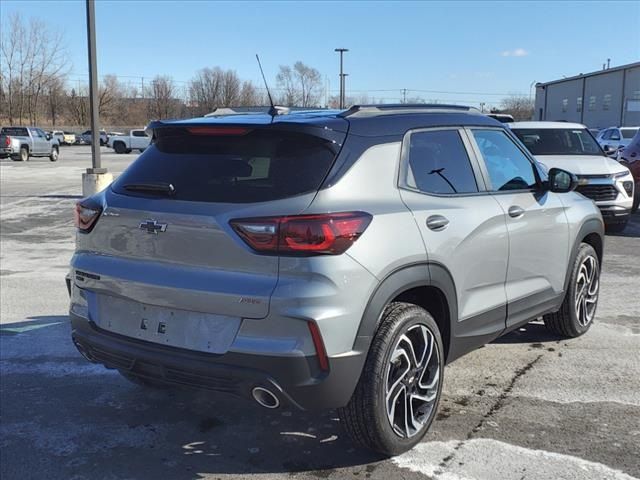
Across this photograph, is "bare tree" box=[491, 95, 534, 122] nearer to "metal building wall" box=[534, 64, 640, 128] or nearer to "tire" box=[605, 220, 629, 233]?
"metal building wall" box=[534, 64, 640, 128]

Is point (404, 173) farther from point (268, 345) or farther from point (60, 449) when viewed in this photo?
point (60, 449)

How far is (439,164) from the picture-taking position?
3820 mm

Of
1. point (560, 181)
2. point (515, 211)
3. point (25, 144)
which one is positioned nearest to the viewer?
point (515, 211)

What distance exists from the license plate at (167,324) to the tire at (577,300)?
3.19 m

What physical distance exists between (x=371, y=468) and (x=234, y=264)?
4.28ft

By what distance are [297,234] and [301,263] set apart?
0.13 metres

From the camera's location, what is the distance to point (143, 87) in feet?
339

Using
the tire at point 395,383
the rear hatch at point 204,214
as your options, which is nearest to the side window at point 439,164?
the rear hatch at point 204,214

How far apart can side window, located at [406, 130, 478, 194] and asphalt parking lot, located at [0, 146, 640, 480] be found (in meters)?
1.40

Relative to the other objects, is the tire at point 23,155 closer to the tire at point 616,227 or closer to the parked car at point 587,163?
the parked car at point 587,163

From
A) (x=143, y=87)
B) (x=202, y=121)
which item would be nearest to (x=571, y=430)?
(x=202, y=121)

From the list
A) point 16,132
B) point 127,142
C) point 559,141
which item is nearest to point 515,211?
point 559,141

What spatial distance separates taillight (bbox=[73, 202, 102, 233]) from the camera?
140 inches

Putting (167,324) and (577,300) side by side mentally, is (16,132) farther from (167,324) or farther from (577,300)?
(167,324)
